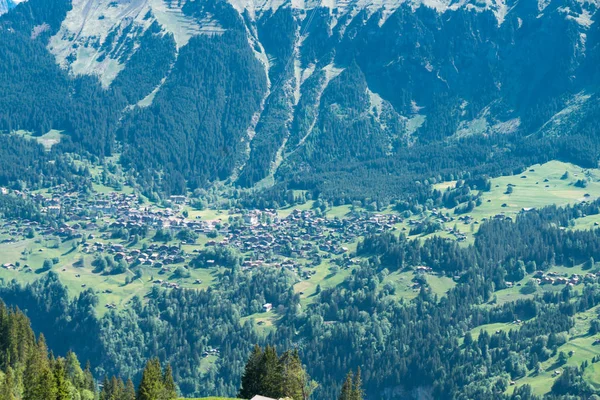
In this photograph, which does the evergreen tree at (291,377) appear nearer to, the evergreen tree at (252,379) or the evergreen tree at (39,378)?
the evergreen tree at (252,379)

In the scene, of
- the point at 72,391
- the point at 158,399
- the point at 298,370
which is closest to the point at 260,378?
the point at 298,370

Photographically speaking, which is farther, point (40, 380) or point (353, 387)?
point (353, 387)

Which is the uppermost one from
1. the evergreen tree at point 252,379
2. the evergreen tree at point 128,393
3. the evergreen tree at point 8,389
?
the evergreen tree at point 8,389

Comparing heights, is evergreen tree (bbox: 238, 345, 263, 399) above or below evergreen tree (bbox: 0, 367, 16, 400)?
below

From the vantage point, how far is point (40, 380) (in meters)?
130

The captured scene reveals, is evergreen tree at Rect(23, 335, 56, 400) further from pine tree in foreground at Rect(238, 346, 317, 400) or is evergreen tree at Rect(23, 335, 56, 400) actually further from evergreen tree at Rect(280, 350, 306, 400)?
evergreen tree at Rect(280, 350, 306, 400)

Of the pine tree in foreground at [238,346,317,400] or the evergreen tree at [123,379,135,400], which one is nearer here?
the pine tree in foreground at [238,346,317,400]

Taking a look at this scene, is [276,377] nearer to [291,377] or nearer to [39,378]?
[291,377]

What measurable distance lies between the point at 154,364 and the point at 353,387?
95.5ft

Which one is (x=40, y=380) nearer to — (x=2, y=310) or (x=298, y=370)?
(x=298, y=370)

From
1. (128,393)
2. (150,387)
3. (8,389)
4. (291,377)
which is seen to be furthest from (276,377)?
(8,389)

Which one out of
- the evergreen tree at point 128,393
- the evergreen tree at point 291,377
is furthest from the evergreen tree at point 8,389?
the evergreen tree at point 291,377

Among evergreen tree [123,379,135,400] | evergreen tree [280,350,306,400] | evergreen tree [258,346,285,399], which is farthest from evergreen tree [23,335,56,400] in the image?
evergreen tree [280,350,306,400]

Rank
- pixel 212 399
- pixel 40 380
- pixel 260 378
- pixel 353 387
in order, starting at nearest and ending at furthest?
pixel 40 380
pixel 212 399
pixel 260 378
pixel 353 387
